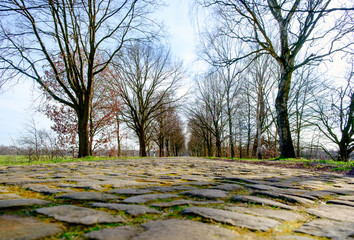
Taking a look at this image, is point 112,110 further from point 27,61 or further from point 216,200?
point 216,200

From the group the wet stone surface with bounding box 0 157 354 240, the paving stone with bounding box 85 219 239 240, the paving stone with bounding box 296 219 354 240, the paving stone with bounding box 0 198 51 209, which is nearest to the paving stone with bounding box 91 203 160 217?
the wet stone surface with bounding box 0 157 354 240

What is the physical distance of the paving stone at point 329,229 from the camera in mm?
1292

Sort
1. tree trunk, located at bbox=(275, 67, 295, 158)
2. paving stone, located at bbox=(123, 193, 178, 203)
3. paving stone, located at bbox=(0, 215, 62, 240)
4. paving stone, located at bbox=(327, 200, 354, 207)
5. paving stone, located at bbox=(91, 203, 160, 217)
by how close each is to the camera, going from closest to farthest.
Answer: paving stone, located at bbox=(0, 215, 62, 240) < paving stone, located at bbox=(91, 203, 160, 217) < paving stone, located at bbox=(123, 193, 178, 203) < paving stone, located at bbox=(327, 200, 354, 207) < tree trunk, located at bbox=(275, 67, 295, 158)

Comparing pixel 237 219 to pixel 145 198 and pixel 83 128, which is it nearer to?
pixel 145 198

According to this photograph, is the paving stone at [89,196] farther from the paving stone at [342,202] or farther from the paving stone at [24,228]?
the paving stone at [342,202]

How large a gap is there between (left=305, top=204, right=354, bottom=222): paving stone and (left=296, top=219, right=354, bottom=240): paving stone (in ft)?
0.55

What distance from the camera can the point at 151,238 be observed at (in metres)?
1.08

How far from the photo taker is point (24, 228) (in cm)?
115

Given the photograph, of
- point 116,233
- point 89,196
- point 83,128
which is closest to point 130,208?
point 116,233

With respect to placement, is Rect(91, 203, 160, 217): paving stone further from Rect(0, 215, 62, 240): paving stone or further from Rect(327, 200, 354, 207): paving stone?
Rect(327, 200, 354, 207): paving stone

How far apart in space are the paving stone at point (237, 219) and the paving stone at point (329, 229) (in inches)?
8.0

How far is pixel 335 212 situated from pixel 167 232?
5.43 ft

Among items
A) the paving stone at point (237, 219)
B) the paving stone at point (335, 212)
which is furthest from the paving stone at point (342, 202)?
the paving stone at point (237, 219)

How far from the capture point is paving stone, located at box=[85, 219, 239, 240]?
43.2 inches
